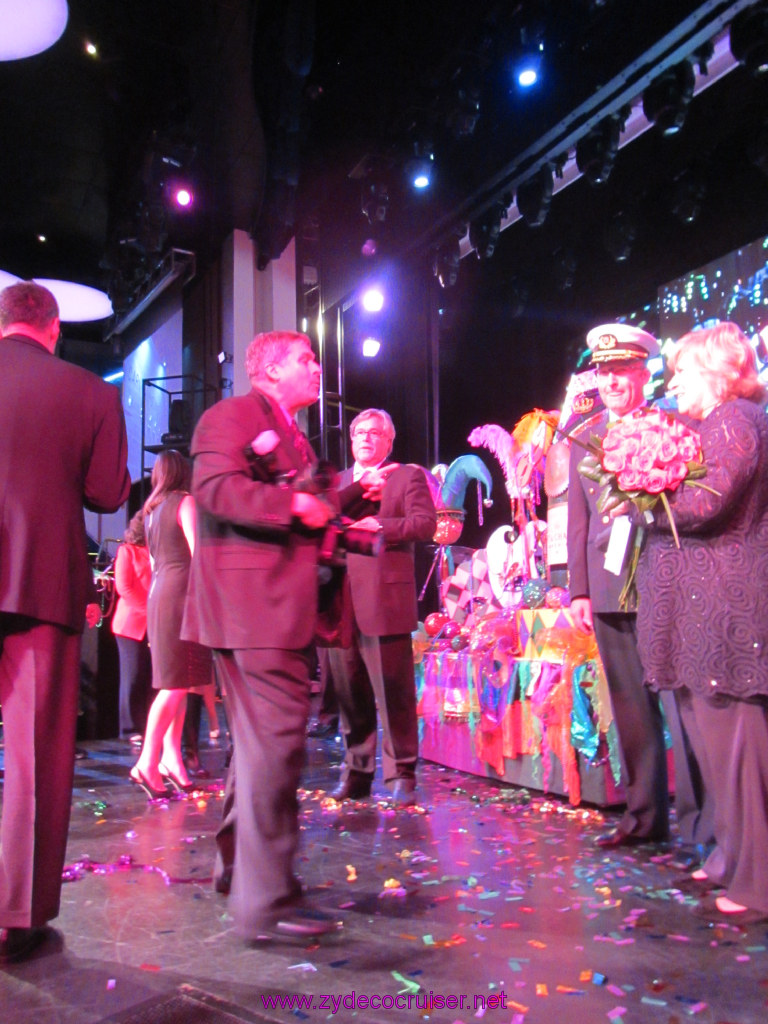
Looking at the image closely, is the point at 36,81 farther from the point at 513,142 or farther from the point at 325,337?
the point at 513,142

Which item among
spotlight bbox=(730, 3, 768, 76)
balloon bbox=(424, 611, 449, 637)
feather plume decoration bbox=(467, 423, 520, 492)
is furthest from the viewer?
feather plume decoration bbox=(467, 423, 520, 492)

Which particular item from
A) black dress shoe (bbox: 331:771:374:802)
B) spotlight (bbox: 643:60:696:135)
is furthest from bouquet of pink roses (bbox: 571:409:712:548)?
spotlight (bbox: 643:60:696:135)

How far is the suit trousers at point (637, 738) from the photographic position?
9.30 ft

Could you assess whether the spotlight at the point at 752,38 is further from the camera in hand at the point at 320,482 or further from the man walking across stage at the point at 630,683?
the camera in hand at the point at 320,482

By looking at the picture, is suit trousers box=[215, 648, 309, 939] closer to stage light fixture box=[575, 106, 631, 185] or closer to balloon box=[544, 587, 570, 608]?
balloon box=[544, 587, 570, 608]

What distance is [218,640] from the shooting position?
2.05 m

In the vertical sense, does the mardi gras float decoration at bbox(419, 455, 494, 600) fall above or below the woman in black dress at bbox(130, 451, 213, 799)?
above

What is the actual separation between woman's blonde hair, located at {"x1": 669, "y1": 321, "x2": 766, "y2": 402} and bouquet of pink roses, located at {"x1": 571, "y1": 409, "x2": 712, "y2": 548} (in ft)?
0.70

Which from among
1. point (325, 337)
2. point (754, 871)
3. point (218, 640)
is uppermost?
point (325, 337)

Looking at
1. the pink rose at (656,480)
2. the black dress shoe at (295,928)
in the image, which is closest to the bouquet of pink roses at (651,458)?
the pink rose at (656,480)

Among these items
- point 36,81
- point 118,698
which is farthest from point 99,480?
point 36,81

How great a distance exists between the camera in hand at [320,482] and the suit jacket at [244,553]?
1.0 inches

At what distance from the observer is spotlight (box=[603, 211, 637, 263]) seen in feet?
23.4

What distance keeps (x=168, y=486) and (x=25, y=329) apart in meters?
1.97
